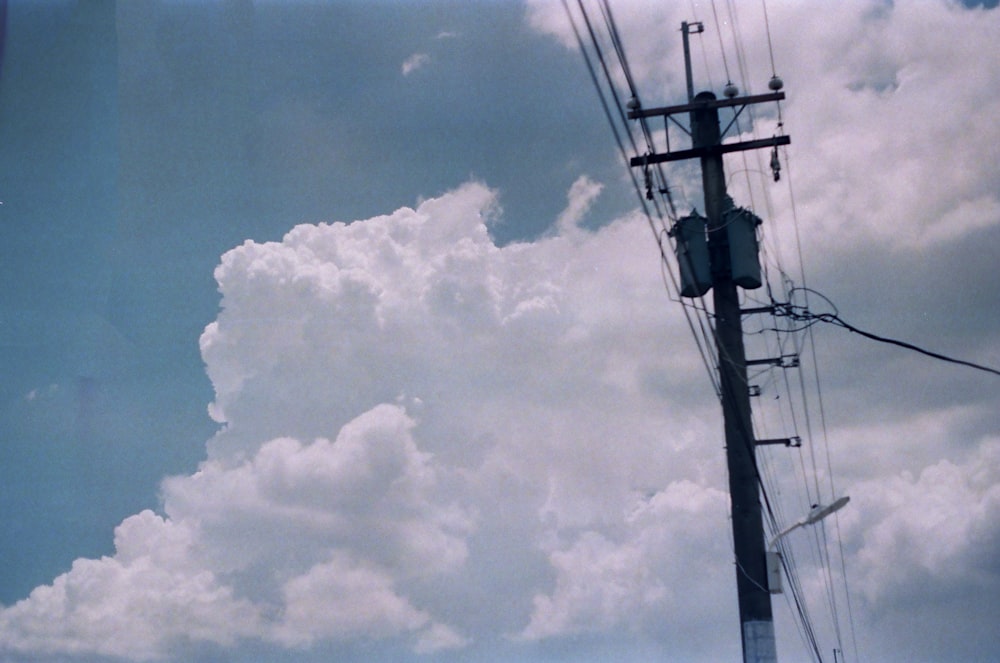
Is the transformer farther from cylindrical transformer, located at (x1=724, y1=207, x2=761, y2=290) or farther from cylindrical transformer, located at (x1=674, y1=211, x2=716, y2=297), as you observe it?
cylindrical transformer, located at (x1=724, y1=207, x2=761, y2=290)

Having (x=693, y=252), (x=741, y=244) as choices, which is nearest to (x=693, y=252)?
(x=693, y=252)

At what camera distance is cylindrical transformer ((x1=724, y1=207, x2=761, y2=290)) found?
16.1m

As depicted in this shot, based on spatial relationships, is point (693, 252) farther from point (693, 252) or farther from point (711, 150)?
point (711, 150)

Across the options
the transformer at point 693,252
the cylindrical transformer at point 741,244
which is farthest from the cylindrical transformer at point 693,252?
the cylindrical transformer at point 741,244

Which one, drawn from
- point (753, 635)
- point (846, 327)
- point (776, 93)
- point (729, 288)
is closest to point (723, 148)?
point (776, 93)

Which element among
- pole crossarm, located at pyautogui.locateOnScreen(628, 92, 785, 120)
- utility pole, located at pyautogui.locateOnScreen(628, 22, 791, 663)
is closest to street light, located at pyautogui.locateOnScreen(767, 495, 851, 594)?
utility pole, located at pyautogui.locateOnScreen(628, 22, 791, 663)

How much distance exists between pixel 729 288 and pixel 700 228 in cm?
105

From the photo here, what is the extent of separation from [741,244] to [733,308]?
1.01 m

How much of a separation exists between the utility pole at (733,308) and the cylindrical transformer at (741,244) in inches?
0.6

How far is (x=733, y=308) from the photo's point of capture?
634 inches

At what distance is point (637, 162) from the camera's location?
1661 cm

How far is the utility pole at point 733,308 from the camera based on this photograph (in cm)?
1500

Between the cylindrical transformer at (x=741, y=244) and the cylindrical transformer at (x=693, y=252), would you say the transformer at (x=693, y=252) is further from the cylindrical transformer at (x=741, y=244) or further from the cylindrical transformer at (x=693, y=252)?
the cylindrical transformer at (x=741, y=244)

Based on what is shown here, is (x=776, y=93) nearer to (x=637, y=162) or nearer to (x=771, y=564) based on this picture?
(x=637, y=162)
